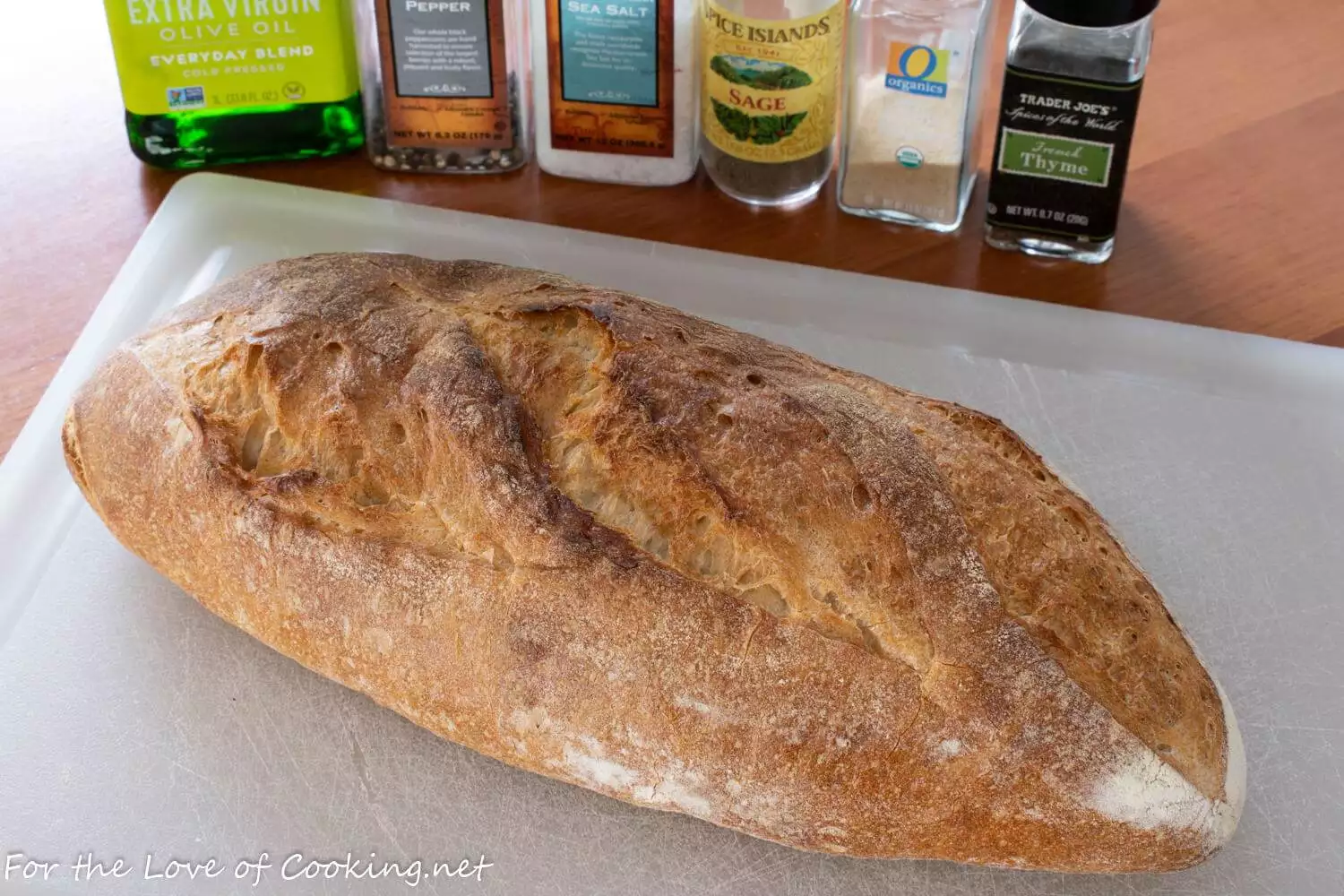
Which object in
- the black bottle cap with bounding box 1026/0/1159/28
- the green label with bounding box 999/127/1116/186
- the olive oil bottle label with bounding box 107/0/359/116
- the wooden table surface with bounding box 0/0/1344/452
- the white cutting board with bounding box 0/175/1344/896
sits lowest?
the white cutting board with bounding box 0/175/1344/896

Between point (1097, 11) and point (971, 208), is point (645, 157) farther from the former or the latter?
point (1097, 11)

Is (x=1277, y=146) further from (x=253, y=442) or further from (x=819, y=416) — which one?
(x=253, y=442)

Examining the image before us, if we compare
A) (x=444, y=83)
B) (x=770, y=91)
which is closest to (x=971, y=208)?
(x=770, y=91)

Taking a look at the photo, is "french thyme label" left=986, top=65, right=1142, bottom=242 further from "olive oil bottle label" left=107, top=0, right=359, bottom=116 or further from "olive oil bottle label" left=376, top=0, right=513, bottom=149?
"olive oil bottle label" left=107, top=0, right=359, bottom=116

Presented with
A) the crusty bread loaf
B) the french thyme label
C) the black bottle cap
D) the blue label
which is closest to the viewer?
the crusty bread loaf

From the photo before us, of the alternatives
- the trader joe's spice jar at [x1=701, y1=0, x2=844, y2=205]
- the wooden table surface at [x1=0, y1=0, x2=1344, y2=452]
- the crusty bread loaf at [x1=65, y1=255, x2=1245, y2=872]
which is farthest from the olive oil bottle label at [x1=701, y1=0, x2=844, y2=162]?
the crusty bread loaf at [x1=65, y1=255, x2=1245, y2=872]

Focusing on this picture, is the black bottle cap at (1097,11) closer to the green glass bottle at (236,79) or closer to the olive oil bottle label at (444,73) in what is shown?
the olive oil bottle label at (444,73)

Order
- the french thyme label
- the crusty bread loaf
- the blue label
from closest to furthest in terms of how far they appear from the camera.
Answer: the crusty bread loaf, the french thyme label, the blue label

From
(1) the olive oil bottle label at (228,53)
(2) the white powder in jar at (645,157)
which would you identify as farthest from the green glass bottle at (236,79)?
(2) the white powder in jar at (645,157)
